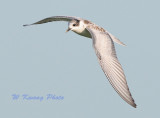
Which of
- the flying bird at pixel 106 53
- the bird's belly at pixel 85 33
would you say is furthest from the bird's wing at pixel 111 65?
the bird's belly at pixel 85 33

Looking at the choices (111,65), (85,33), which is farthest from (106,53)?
(85,33)

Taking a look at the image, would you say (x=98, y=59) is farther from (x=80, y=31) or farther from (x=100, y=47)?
(x=80, y=31)

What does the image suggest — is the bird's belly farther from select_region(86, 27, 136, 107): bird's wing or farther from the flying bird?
select_region(86, 27, 136, 107): bird's wing

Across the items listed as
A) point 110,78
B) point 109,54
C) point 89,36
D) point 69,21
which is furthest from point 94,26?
point 110,78

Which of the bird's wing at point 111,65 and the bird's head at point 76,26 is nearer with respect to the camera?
the bird's wing at point 111,65

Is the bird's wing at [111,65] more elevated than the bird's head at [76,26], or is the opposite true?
the bird's head at [76,26]

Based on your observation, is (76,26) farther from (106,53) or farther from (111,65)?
(111,65)

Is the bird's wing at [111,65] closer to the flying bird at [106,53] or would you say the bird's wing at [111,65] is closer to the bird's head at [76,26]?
the flying bird at [106,53]

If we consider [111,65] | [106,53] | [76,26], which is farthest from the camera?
[76,26]
